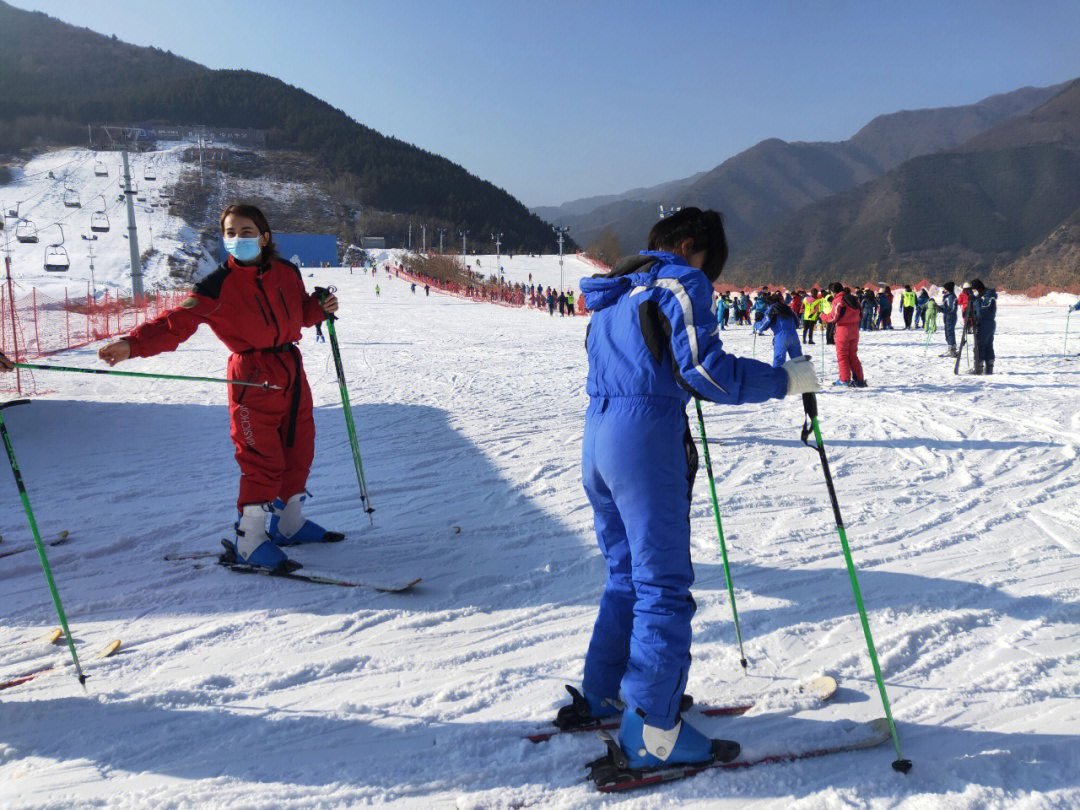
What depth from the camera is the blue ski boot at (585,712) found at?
227 centimetres

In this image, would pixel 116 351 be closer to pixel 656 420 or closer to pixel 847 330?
pixel 656 420

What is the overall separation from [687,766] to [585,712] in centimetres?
37

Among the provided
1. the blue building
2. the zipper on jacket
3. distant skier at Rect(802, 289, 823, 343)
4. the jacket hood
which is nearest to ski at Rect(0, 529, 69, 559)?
the zipper on jacket

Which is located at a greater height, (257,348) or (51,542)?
(257,348)

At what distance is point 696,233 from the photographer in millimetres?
2045

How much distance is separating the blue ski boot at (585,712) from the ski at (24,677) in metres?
1.97

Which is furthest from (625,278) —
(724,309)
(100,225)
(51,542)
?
(100,225)

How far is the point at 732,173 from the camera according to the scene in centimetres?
17112

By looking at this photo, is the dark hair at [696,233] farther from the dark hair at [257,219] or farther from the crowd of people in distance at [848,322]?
the dark hair at [257,219]

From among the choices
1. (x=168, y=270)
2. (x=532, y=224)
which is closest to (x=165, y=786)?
(x=168, y=270)

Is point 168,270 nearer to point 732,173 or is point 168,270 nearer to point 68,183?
point 68,183

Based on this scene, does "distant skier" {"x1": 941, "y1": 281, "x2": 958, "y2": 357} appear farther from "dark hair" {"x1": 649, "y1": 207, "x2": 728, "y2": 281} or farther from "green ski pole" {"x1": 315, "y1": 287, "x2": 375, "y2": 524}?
"dark hair" {"x1": 649, "y1": 207, "x2": 728, "y2": 281}

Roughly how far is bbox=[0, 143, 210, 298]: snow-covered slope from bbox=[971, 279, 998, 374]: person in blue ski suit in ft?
86.8

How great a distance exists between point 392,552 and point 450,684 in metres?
1.39
